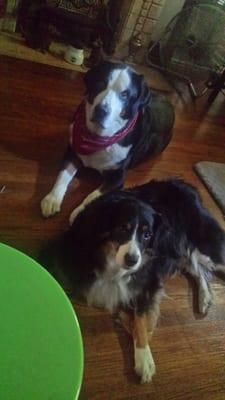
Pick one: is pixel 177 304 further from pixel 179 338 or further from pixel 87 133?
pixel 87 133

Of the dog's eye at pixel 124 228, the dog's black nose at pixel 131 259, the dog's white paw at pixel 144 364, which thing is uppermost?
the dog's eye at pixel 124 228

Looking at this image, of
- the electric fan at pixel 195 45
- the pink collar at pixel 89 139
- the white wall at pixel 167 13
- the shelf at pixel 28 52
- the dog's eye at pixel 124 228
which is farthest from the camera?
the white wall at pixel 167 13

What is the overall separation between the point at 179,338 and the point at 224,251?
44 cm

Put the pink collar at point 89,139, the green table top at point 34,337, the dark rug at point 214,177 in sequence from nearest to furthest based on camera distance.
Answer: the green table top at point 34,337 < the pink collar at point 89,139 < the dark rug at point 214,177

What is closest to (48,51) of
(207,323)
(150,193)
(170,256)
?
(150,193)

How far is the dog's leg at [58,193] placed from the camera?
1.65m

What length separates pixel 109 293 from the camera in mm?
1386

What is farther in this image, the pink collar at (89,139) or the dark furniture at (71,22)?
the dark furniture at (71,22)

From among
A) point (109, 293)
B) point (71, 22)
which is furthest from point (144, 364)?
point (71, 22)

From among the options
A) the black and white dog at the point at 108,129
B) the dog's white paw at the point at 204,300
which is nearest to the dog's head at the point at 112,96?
the black and white dog at the point at 108,129

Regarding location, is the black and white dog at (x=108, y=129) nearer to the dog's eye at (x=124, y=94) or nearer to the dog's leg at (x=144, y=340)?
the dog's eye at (x=124, y=94)

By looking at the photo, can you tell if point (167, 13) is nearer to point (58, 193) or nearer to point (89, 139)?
point (89, 139)

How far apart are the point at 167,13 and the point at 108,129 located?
2239 millimetres

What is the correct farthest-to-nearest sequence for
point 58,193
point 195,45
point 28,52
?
point 195,45 → point 28,52 → point 58,193
